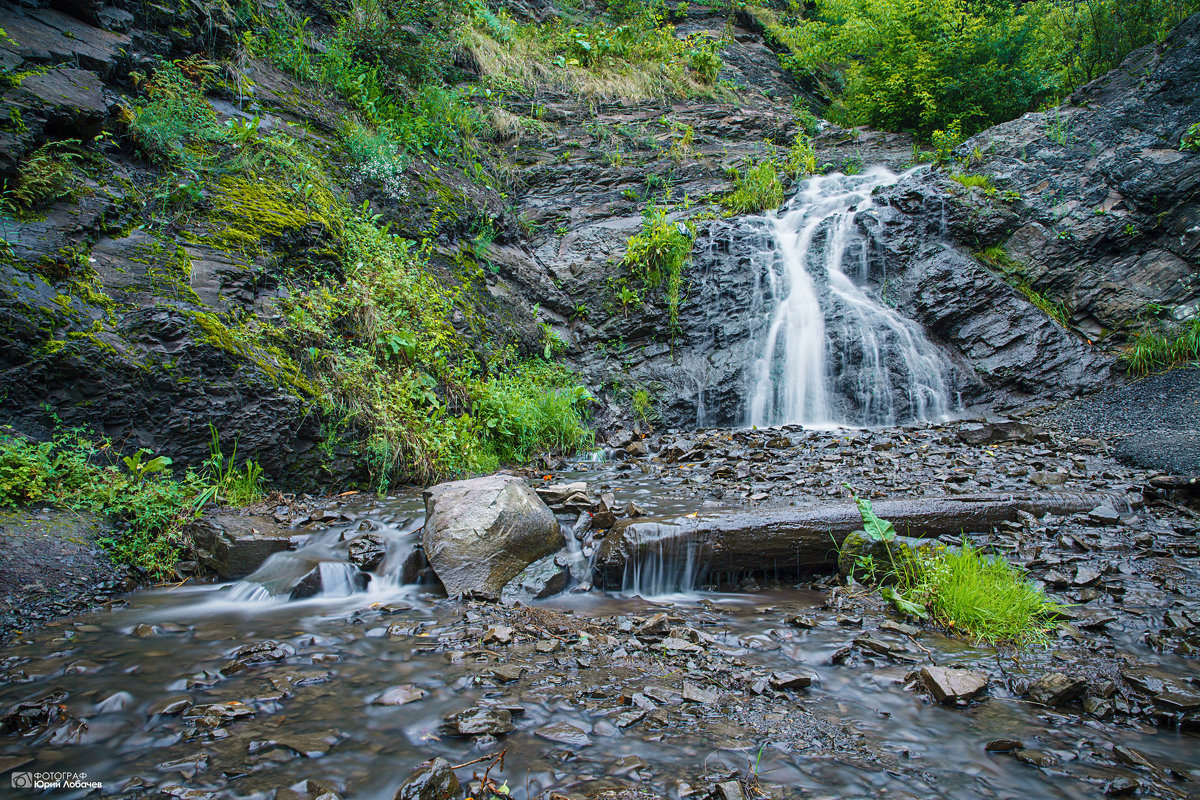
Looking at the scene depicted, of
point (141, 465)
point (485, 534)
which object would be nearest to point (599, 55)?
point (141, 465)

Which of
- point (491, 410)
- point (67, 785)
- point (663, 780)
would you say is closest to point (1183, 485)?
point (663, 780)

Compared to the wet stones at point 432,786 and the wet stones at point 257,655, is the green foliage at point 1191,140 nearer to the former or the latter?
the wet stones at point 432,786

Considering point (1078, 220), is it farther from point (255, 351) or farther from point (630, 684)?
point (255, 351)

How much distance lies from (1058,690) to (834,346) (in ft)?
25.1

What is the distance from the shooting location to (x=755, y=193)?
38.0 ft

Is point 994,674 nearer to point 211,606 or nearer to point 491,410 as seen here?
point 211,606

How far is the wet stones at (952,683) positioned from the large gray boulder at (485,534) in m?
2.50

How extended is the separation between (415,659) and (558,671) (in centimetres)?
77

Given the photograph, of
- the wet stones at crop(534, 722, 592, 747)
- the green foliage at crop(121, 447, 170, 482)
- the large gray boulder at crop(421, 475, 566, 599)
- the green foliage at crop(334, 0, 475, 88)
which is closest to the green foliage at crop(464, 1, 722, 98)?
the green foliage at crop(334, 0, 475, 88)

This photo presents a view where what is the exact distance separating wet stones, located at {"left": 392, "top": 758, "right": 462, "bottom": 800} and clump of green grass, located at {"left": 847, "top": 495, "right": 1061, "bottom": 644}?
258 cm

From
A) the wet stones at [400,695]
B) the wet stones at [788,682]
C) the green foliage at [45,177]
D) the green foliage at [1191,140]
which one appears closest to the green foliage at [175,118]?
the green foliage at [45,177]

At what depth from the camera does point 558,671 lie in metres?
2.66

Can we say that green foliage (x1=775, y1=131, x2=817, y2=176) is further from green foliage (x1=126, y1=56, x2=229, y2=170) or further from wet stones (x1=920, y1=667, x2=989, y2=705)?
wet stones (x1=920, y1=667, x2=989, y2=705)

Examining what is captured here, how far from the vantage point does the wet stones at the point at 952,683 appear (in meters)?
2.33
